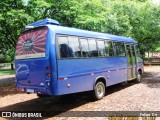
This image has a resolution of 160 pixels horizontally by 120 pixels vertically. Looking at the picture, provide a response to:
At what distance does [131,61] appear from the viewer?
13.9m

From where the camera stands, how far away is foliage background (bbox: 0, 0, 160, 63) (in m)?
12.8

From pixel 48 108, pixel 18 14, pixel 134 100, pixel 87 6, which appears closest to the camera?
pixel 48 108

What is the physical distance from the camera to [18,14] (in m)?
12.2

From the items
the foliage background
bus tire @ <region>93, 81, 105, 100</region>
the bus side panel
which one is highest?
the foliage background

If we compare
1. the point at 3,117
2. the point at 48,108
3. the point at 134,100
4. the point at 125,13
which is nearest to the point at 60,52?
the point at 48,108

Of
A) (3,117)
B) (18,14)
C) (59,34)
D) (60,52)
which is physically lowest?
(3,117)

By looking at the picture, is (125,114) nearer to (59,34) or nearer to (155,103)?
(155,103)

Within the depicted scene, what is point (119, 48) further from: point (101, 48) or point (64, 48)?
point (64, 48)

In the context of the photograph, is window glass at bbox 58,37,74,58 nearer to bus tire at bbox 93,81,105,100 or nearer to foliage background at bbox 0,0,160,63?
bus tire at bbox 93,81,105,100

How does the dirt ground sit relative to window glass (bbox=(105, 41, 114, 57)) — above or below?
below

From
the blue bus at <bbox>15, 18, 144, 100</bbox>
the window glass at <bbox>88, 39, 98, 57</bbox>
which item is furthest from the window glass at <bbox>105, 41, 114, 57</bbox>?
the window glass at <bbox>88, 39, 98, 57</bbox>

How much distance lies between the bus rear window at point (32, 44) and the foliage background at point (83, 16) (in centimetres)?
362

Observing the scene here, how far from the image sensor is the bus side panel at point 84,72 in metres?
8.03

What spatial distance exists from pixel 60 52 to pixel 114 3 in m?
13.7
